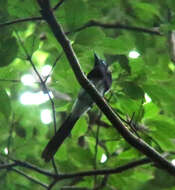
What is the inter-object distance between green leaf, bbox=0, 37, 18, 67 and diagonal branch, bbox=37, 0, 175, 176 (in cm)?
29

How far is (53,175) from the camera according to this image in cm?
267

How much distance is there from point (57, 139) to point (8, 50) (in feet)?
2.80

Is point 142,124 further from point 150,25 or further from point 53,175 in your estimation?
point 150,25

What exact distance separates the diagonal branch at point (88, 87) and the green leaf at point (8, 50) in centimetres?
29

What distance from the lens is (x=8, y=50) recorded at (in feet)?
6.47

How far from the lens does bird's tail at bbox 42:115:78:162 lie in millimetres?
2596

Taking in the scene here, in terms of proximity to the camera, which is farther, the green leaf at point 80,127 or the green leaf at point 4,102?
the green leaf at point 80,127

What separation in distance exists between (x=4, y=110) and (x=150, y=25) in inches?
58.2

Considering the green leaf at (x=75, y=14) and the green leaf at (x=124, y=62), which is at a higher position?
the green leaf at (x=75, y=14)

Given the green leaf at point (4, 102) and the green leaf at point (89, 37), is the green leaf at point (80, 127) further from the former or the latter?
the green leaf at point (89, 37)

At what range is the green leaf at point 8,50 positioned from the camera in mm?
1966

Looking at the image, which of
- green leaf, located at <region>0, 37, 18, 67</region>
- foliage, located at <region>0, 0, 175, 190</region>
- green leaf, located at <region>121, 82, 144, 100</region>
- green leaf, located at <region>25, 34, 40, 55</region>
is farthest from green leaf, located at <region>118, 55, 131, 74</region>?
green leaf, located at <region>0, 37, 18, 67</region>

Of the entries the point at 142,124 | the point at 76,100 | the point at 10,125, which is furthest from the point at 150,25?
the point at 10,125

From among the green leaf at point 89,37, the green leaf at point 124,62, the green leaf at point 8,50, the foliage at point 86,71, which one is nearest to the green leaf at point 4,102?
the foliage at point 86,71
